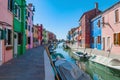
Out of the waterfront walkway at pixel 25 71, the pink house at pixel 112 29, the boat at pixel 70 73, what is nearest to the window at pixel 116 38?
the pink house at pixel 112 29

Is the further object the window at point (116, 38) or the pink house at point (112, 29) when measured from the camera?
the pink house at point (112, 29)

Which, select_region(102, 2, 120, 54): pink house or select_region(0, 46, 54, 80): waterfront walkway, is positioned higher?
select_region(102, 2, 120, 54): pink house

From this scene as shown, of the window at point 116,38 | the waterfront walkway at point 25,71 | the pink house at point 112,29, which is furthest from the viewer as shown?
the pink house at point 112,29

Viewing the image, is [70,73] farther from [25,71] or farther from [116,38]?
[116,38]

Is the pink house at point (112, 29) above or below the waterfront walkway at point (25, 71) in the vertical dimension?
above

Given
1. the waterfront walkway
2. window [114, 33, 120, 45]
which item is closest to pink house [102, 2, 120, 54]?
window [114, 33, 120, 45]

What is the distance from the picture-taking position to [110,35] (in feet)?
98.6

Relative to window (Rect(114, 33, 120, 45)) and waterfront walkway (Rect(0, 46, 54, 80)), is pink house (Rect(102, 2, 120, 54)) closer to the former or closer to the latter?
window (Rect(114, 33, 120, 45))

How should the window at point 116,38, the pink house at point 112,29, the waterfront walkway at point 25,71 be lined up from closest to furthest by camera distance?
the waterfront walkway at point 25,71 → the window at point 116,38 → the pink house at point 112,29

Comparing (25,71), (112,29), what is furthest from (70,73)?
(112,29)

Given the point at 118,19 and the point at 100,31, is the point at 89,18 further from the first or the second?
the point at 118,19

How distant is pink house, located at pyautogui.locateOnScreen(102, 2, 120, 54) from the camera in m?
26.4

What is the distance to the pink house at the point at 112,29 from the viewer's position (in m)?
26.4

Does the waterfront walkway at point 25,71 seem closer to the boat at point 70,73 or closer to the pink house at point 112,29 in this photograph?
the boat at point 70,73
